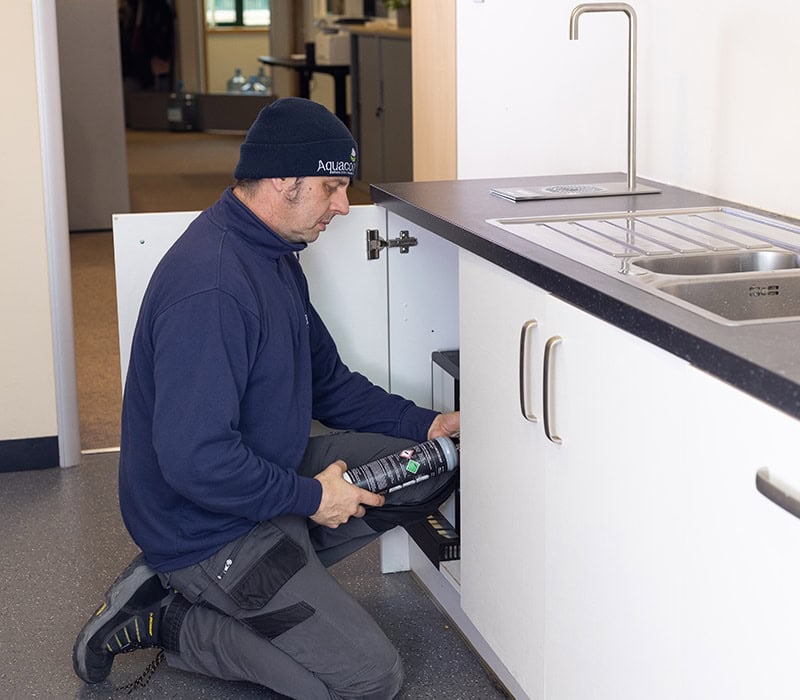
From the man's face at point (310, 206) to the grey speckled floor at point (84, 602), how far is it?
87 centimetres

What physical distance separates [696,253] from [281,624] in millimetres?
959

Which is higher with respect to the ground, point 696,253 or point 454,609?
point 696,253

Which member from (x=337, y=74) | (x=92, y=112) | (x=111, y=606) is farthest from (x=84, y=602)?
(x=337, y=74)

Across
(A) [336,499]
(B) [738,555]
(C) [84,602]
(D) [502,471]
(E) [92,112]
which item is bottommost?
(C) [84,602]

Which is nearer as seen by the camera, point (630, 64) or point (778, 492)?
point (778, 492)

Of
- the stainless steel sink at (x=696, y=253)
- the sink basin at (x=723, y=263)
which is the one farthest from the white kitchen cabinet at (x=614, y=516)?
the sink basin at (x=723, y=263)

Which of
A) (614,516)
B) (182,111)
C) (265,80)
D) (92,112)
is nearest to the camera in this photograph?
(614,516)

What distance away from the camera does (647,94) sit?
2.66 metres

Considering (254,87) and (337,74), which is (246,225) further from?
(254,87)

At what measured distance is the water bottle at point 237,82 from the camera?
12523 mm

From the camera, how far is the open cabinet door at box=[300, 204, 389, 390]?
2.51 m

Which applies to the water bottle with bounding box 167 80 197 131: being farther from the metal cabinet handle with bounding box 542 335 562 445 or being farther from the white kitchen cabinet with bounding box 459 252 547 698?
the metal cabinet handle with bounding box 542 335 562 445

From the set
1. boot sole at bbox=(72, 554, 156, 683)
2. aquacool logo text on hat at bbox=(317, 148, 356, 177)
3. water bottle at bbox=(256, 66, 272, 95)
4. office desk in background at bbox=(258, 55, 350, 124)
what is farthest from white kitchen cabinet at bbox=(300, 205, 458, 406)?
water bottle at bbox=(256, 66, 272, 95)

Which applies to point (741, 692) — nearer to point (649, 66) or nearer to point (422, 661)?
point (422, 661)
